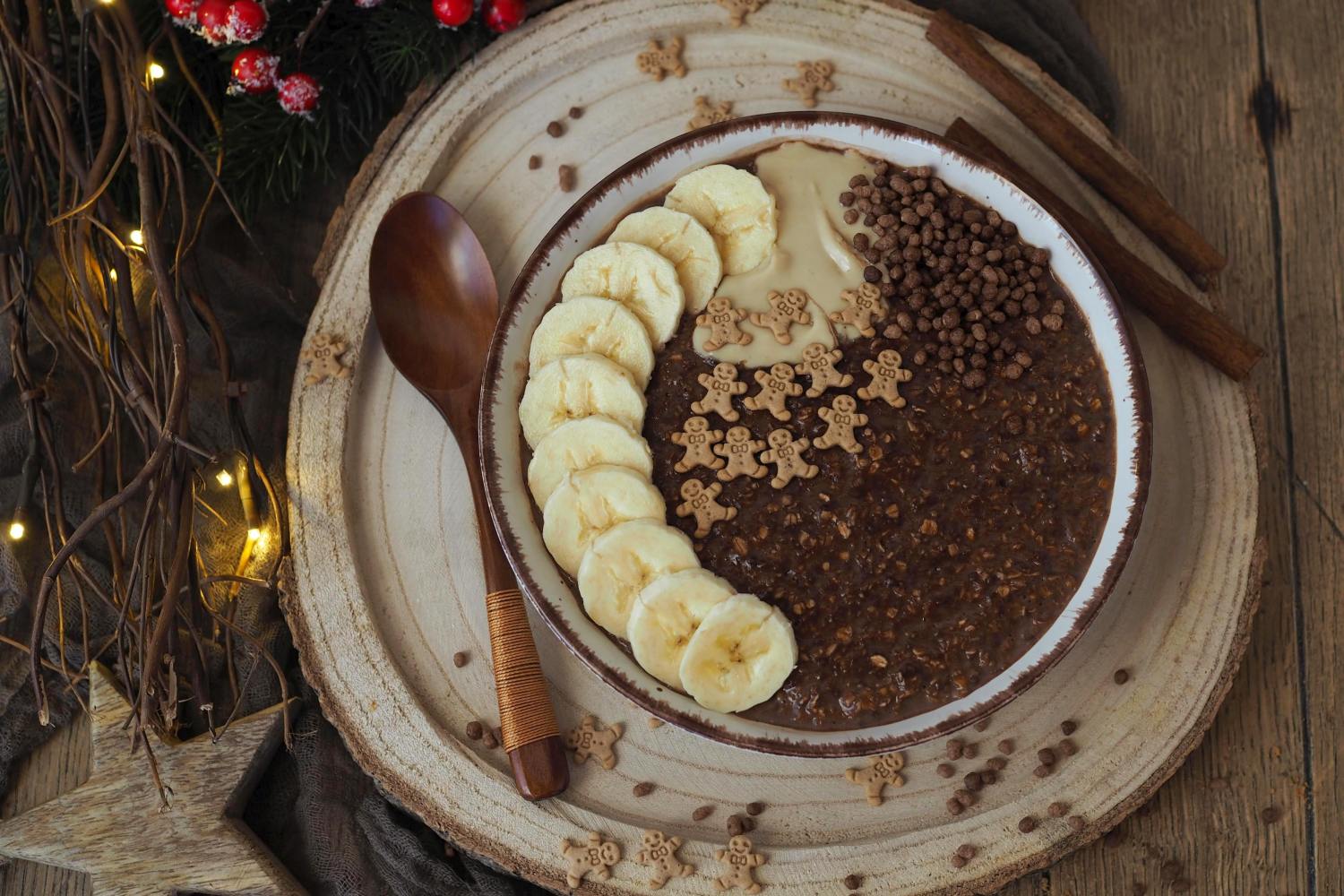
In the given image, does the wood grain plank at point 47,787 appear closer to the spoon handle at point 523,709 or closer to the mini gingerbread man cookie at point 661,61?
the spoon handle at point 523,709

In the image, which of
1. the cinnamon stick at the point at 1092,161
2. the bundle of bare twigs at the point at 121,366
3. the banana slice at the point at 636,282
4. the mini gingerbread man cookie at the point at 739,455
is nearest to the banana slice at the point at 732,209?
the banana slice at the point at 636,282

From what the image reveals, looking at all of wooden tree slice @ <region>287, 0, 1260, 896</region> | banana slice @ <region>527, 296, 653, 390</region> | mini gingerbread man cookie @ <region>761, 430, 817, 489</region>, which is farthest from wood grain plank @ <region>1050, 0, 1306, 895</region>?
banana slice @ <region>527, 296, 653, 390</region>

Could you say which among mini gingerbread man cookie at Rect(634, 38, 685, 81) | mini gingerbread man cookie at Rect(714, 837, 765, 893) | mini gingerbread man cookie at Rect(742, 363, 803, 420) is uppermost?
mini gingerbread man cookie at Rect(634, 38, 685, 81)

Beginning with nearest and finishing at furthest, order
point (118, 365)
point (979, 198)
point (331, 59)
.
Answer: point (118, 365), point (979, 198), point (331, 59)

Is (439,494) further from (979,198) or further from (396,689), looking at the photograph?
(979,198)

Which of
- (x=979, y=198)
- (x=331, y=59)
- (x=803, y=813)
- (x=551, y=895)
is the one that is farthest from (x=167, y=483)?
(x=979, y=198)

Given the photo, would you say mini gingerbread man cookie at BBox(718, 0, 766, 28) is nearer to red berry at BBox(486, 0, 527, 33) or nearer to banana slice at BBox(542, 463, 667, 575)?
red berry at BBox(486, 0, 527, 33)
